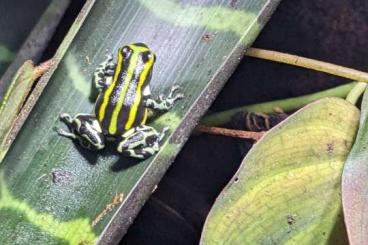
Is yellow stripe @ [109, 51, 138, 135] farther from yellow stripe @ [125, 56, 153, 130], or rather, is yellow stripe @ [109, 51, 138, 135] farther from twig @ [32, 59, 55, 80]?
twig @ [32, 59, 55, 80]

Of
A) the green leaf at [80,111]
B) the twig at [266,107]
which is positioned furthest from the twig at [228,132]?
the green leaf at [80,111]

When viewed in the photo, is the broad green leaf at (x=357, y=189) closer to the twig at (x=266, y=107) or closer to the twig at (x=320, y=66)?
the twig at (x=320, y=66)

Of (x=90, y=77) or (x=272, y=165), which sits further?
(x=90, y=77)

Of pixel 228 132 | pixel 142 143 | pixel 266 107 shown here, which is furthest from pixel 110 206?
pixel 266 107

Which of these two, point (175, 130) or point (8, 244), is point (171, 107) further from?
point (8, 244)

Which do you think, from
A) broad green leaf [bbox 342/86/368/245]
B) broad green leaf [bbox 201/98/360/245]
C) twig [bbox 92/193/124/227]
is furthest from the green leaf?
broad green leaf [bbox 342/86/368/245]

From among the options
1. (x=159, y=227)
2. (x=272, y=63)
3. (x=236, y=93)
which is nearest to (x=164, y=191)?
(x=159, y=227)
